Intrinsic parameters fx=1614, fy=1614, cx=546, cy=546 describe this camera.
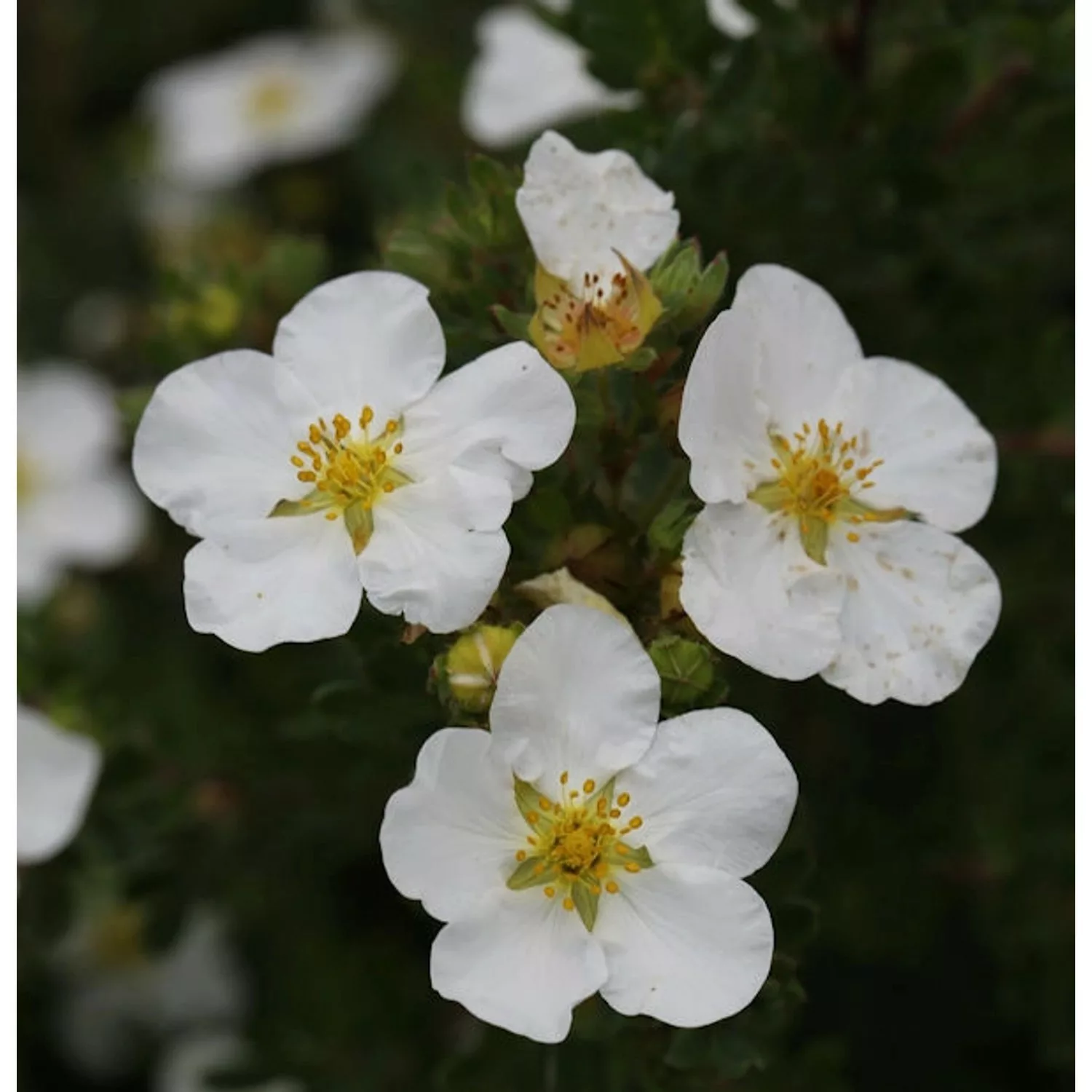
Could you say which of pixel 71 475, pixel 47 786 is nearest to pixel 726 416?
pixel 47 786

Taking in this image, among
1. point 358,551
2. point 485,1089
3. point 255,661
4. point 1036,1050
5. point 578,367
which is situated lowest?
point 1036,1050

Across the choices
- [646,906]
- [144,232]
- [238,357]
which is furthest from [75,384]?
[646,906]

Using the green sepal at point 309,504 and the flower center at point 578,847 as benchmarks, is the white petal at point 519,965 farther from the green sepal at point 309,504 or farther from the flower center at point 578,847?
the green sepal at point 309,504

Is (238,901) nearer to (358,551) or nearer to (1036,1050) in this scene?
(358,551)

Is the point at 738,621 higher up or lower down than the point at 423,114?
higher up

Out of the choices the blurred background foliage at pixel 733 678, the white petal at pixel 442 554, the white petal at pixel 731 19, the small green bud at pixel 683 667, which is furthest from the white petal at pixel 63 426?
the small green bud at pixel 683 667

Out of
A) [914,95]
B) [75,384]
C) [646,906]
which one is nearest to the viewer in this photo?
[646,906]
